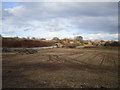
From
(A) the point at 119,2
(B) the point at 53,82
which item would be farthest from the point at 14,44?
(B) the point at 53,82

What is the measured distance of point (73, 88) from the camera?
444cm

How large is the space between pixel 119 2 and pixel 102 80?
642 cm

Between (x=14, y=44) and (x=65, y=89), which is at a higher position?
(x=14, y=44)

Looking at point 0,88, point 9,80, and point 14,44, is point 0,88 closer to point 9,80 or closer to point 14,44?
point 9,80

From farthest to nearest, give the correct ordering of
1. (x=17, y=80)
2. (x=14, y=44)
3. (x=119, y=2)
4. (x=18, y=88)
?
(x=14, y=44) → (x=119, y=2) → (x=17, y=80) → (x=18, y=88)

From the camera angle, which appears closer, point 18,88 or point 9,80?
point 18,88

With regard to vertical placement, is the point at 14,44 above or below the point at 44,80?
above

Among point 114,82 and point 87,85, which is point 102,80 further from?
point 87,85

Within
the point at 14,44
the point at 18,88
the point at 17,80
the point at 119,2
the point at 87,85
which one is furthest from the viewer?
the point at 14,44

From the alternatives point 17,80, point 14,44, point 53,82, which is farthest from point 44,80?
point 14,44

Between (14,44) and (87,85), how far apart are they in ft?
61.1

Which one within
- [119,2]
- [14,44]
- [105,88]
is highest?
[119,2]

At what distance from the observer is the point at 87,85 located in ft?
15.6

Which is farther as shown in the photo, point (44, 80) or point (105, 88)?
point (44, 80)
